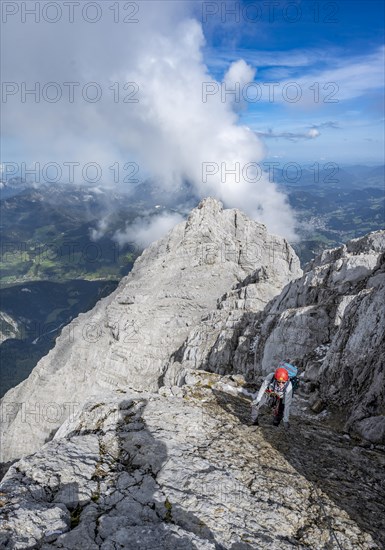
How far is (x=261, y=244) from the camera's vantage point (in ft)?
401

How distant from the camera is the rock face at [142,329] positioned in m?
75.4

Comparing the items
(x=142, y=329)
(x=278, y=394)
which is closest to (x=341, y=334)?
(x=278, y=394)

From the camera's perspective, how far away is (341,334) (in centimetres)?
3064

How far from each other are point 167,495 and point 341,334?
853 inches

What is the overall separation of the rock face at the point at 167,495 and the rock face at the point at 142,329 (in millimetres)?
42474

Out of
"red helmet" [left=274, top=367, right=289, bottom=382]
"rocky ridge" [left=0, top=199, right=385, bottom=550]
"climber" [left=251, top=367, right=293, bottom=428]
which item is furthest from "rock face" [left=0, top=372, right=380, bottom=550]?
"red helmet" [left=274, top=367, right=289, bottom=382]

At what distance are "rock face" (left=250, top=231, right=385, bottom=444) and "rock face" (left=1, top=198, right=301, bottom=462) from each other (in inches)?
702

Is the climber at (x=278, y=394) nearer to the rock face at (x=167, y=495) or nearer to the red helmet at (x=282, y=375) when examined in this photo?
the red helmet at (x=282, y=375)

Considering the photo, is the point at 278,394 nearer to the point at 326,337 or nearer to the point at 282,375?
the point at 282,375

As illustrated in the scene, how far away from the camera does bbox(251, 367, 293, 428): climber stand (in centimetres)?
1973

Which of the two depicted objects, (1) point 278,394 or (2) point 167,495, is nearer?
(2) point 167,495

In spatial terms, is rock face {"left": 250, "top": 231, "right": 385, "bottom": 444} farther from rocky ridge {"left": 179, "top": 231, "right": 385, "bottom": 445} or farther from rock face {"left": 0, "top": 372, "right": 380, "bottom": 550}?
rock face {"left": 0, "top": 372, "right": 380, "bottom": 550}

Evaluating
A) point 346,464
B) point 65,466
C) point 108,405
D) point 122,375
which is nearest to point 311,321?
point 346,464

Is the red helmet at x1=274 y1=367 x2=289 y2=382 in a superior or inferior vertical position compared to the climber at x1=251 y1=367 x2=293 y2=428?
superior
